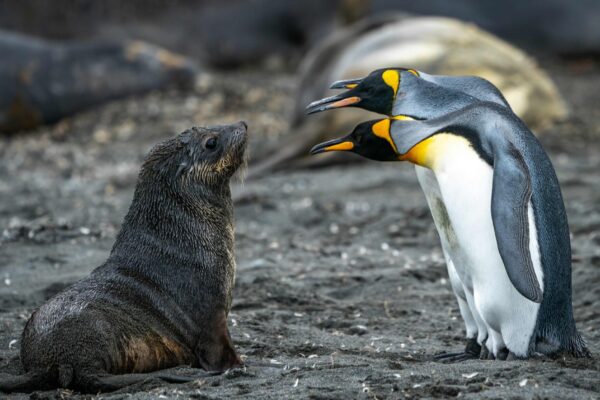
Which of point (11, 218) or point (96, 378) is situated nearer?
point (96, 378)

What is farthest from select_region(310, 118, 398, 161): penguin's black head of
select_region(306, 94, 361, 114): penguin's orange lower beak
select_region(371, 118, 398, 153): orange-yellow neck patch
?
select_region(306, 94, 361, 114): penguin's orange lower beak

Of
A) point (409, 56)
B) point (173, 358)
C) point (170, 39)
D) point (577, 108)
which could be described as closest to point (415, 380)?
point (173, 358)

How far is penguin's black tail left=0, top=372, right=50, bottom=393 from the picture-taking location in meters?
3.81

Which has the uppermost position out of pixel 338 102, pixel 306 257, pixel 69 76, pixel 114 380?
pixel 69 76

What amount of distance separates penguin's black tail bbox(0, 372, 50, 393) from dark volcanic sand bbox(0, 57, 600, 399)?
65 mm

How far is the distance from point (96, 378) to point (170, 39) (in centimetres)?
1206

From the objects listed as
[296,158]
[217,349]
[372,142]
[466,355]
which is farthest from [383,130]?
[296,158]

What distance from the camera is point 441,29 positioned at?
1044cm

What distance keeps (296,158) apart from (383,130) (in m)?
5.37

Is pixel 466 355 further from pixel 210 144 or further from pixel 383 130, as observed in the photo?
pixel 210 144

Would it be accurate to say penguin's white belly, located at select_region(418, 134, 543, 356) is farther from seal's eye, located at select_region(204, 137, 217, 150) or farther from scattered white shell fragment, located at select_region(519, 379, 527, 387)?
seal's eye, located at select_region(204, 137, 217, 150)

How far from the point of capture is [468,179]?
13.6 feet

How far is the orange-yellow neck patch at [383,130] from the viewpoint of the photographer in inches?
169

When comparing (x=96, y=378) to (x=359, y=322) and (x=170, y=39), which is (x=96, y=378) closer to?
(x=359, y=322)
